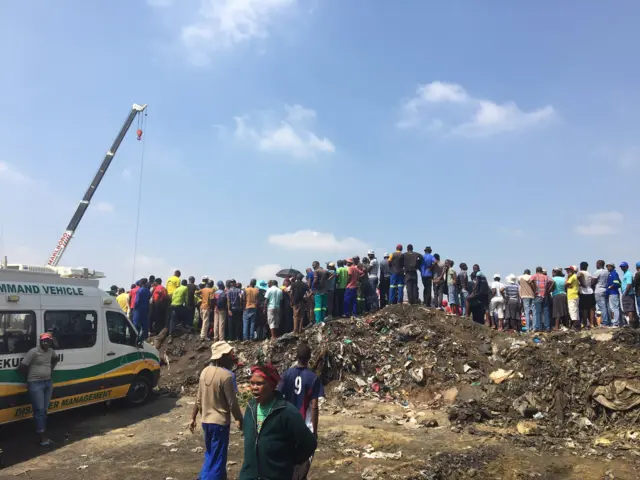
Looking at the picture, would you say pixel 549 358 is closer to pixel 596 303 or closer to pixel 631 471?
pixel 596 303

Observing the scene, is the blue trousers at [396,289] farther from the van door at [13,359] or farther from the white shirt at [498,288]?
the van door at [13,359]

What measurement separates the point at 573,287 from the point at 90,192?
2427 cm

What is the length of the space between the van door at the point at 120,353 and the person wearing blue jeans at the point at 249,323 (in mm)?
4732

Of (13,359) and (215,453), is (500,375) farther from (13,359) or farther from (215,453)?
(13,359)

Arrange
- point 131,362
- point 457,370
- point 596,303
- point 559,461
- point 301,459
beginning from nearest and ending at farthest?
point 301,459, point 559,461, point 131,362, point 457,370, point 596,303

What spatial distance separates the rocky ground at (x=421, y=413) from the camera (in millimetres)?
7660

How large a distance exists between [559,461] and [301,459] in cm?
622

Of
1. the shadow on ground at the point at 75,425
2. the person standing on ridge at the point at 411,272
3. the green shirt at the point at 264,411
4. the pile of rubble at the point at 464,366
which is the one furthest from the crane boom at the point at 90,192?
the green shirt at the point at 264,411

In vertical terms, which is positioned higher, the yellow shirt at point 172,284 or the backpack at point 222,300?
the yellow shirt at point 172,284

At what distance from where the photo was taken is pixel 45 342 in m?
8.82

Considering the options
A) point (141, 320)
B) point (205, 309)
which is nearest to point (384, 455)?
point (205, 309)

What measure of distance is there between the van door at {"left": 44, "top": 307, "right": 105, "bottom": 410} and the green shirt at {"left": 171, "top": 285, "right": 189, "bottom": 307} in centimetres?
620

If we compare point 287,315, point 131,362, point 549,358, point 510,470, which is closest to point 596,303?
point 549,358

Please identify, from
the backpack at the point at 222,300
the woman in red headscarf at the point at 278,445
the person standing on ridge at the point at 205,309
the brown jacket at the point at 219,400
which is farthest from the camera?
the person standing on ridge at the point at 205,309
